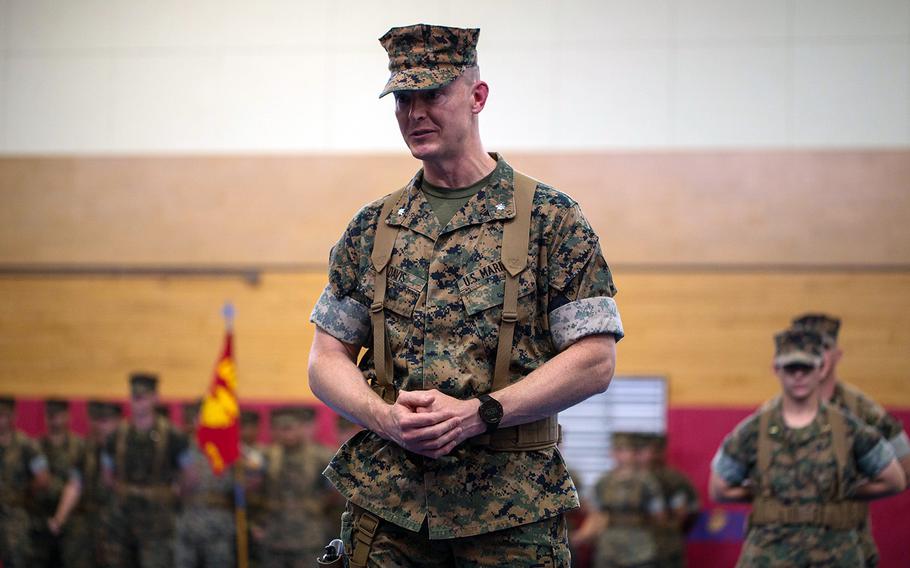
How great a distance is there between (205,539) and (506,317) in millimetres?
7775

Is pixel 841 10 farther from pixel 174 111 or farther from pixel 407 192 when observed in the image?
pixel 407 192

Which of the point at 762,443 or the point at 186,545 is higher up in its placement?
the point at 762,443

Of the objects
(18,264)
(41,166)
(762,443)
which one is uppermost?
(41,166)

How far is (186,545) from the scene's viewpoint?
32.2 feet

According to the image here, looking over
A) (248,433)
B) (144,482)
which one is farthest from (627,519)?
(144,482)

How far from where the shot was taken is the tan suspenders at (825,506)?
576cm

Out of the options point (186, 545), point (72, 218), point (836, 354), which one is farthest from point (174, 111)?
point (836, 354)

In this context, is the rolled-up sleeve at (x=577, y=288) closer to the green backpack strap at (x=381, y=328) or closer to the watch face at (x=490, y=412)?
the watch face at (x=490, y=412)

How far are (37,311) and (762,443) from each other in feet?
23.8

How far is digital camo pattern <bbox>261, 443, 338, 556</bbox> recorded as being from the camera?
9641mm

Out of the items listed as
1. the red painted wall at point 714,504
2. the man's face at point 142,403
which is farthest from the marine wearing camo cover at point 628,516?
the man's face at point 142,403

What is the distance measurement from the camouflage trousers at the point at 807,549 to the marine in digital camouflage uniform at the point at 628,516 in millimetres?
3378

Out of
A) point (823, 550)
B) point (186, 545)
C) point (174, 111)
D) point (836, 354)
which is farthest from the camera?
point (174, 111)

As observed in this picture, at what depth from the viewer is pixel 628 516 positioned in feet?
30.2
